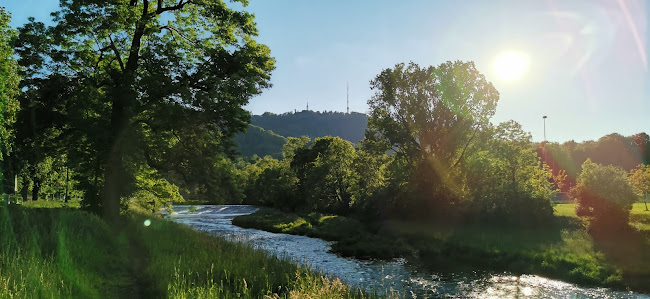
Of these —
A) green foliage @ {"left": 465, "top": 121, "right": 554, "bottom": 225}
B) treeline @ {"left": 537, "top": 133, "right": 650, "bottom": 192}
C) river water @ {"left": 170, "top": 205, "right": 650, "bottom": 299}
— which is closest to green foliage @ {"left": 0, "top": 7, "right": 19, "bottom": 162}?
river water @ {"left": 170, "top": 205, "right": 650, "bottom": 299}

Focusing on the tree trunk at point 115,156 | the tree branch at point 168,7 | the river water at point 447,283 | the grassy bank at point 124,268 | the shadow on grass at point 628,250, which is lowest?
the river water at point 447,283

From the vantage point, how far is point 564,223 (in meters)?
34.2

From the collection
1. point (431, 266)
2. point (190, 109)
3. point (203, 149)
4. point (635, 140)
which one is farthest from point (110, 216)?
point (635, 140)

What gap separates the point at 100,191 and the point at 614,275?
1204 inches

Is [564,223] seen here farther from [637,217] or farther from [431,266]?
[431,266]

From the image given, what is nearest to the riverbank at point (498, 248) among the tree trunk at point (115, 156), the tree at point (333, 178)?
the tree at point (333, 178)

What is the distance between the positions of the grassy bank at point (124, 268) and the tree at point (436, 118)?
27.3 meters

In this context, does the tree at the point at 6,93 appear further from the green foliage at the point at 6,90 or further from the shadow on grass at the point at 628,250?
the shadow on grass at the point at 628,250

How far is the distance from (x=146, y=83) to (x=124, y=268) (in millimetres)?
8895

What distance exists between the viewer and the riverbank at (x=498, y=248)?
74.2ft

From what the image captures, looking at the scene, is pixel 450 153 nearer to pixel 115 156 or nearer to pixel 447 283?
pixel 447 283

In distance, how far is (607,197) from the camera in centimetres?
3005

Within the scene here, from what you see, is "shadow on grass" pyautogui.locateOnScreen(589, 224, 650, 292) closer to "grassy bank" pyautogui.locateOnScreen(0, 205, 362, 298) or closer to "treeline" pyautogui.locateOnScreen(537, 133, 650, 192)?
"grassy bank" pyautogui.locateOnScreen(0, 205, 362, 298)

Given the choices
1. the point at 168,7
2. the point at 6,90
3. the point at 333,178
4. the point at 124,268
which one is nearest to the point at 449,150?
the point at 333,178
